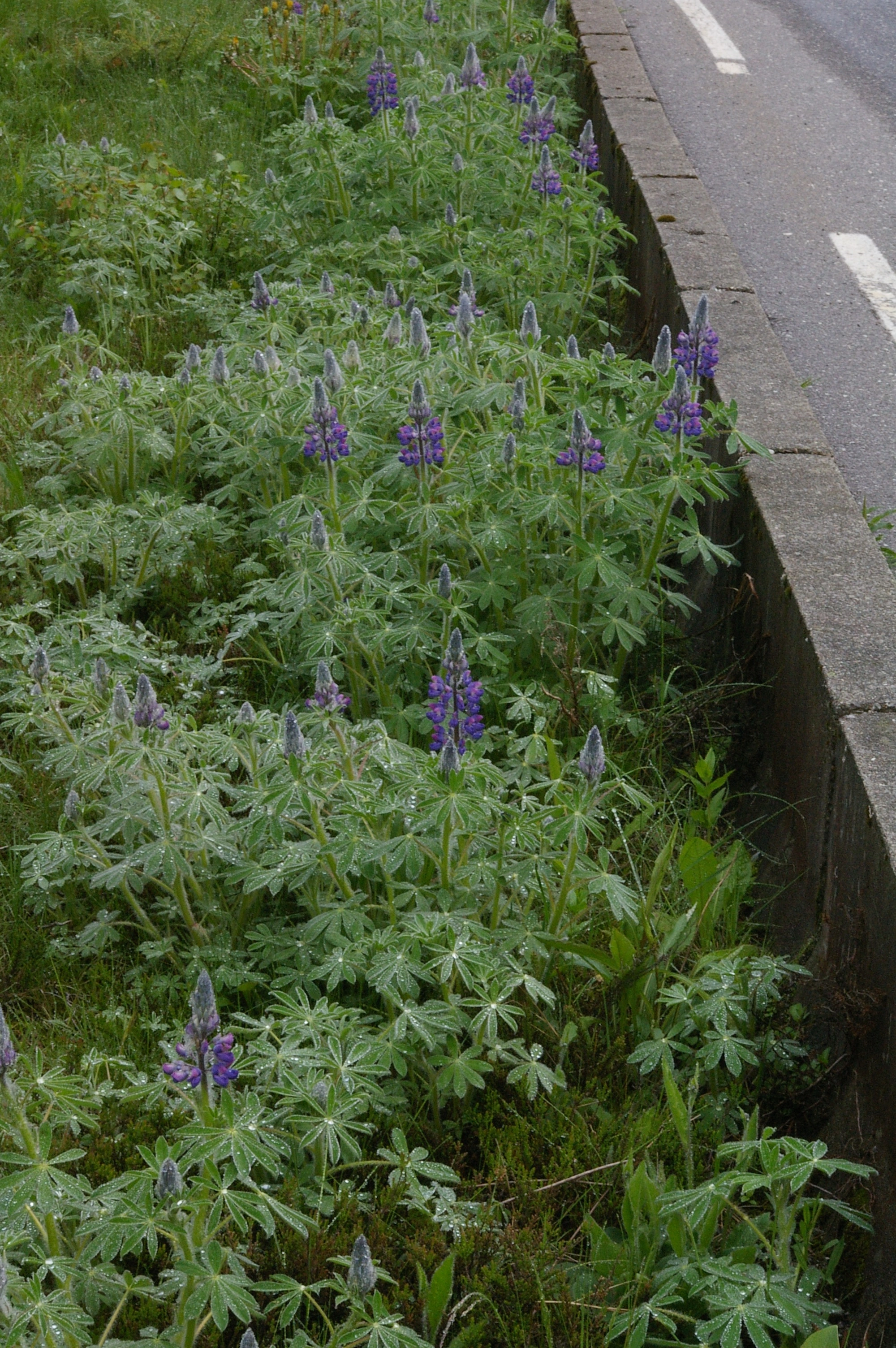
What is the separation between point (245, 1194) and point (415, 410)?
2.04m

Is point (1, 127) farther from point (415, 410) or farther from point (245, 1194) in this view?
point (245, 1194)

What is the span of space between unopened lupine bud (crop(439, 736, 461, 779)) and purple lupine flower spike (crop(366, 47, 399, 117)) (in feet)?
12.2

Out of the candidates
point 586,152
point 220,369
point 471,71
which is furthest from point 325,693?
point 471,71

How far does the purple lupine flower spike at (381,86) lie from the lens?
5355 millimetres

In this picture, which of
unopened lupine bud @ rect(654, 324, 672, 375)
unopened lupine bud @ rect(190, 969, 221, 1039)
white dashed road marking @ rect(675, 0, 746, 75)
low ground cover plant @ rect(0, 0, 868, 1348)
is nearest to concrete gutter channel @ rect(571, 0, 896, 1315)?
low ground cover plant @ rect(0, 0, 868, 1348)

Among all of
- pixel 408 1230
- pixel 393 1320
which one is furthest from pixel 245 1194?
pixel 408 1230

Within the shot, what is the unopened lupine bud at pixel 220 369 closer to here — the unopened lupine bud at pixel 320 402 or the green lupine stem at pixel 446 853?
the unopened lupine bud at pixel 320 402

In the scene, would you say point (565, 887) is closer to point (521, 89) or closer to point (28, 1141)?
point (28, 1141)

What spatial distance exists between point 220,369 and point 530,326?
1105 millimetres

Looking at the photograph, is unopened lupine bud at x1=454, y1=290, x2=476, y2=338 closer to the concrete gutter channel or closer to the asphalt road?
the concrete gutter channel

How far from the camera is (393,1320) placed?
2.04 meters

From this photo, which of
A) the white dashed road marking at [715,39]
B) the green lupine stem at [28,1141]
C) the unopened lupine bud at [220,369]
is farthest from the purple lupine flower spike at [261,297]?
Result: the white dashed road marking at [715,39]

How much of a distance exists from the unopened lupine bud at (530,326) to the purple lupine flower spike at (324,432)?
24.0 inches

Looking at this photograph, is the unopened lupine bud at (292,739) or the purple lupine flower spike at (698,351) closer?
the unopened lupine bud at (292,739)
